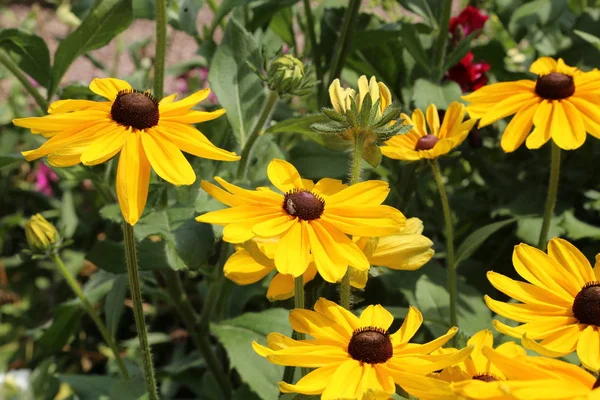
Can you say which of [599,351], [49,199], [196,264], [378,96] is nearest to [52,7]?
[49,199]

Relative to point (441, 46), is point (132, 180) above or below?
below

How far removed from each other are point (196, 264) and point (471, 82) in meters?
0.77

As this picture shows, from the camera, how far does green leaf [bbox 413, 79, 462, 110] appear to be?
4.29ft

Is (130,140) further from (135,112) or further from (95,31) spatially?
(95,31)

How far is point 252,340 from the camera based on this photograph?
1.20 meters

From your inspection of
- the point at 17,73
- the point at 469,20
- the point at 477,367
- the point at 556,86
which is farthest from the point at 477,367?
the point at 469,20

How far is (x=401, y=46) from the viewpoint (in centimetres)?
154

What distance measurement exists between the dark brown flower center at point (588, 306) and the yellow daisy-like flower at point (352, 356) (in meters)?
0.12

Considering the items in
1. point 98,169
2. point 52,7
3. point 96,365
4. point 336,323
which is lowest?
point 96,365

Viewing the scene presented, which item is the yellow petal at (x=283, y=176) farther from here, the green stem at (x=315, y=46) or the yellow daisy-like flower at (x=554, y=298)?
the green stem at (x=315, y=46)

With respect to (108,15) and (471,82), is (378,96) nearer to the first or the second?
(108,15)

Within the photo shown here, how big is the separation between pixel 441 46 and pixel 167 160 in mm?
808

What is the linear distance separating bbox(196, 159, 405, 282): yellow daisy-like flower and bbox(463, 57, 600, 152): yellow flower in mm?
291

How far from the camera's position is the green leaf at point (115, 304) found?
1260 mm
